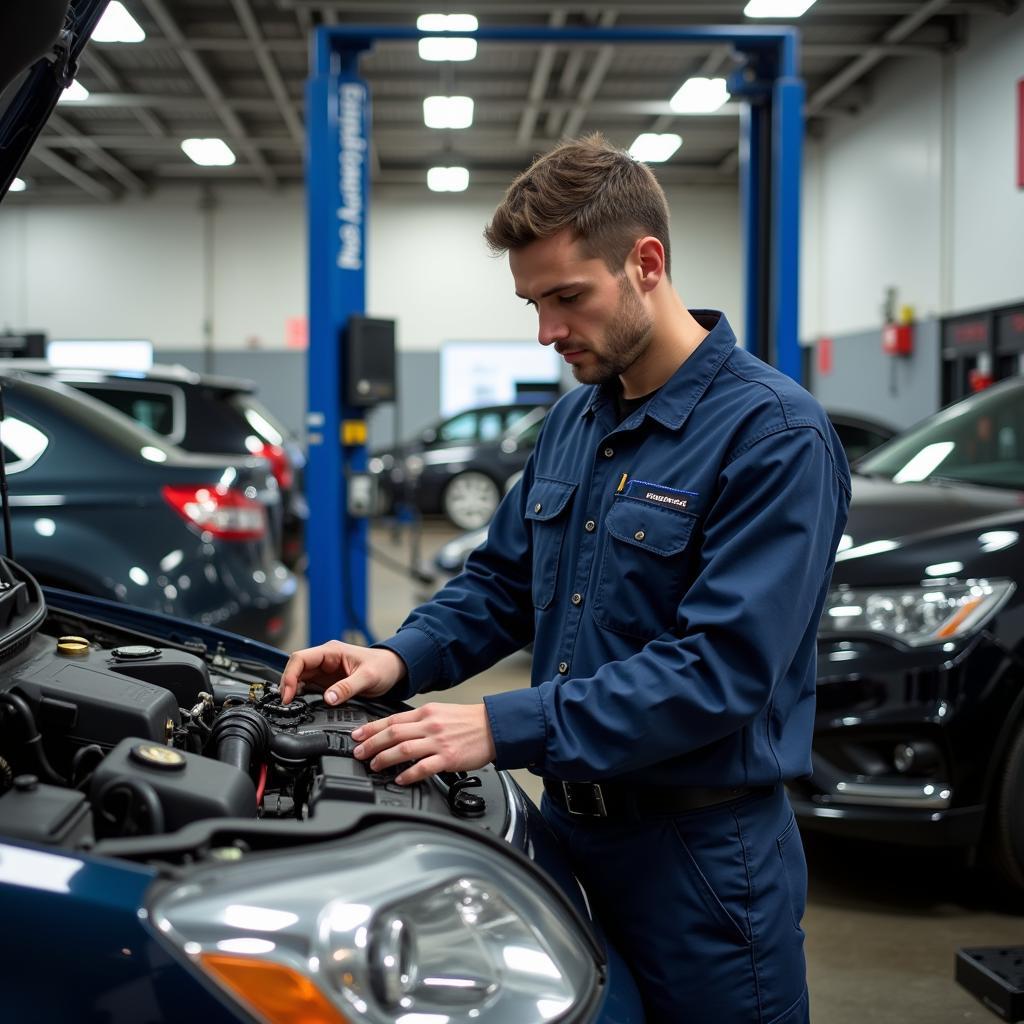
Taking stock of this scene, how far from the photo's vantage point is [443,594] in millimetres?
1668

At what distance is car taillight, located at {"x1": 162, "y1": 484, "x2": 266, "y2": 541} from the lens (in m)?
3.75

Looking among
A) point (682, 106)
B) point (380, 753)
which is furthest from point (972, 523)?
point (682, 106)

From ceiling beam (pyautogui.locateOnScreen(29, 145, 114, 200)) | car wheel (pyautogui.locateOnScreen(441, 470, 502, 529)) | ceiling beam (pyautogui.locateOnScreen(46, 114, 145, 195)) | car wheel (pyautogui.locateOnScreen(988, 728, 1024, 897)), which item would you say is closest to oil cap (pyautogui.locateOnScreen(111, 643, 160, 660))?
car wheel (pyautogui.locateOnScreen(988, 728, 1024, 897))

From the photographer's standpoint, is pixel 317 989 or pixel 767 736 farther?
pixel 767 736

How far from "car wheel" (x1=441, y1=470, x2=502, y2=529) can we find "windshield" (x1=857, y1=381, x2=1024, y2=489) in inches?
310

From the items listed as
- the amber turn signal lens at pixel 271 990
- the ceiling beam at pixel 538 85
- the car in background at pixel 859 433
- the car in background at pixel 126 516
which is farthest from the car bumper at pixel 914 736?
the ceiling beam at pixel 538 85

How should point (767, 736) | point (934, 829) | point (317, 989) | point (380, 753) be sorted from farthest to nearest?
point (934, 829)
point (767, 736)
point (380, 753)
point (317, 989)

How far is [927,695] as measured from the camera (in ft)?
8.40

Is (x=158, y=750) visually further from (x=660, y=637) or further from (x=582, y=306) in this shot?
(x=582, y=306)

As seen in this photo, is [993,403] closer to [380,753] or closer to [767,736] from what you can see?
[767,736]

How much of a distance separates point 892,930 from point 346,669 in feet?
6.11

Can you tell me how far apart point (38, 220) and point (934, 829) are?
54.7 feet

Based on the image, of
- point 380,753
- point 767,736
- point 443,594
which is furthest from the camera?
point 443,594

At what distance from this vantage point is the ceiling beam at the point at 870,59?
9.83 meters
